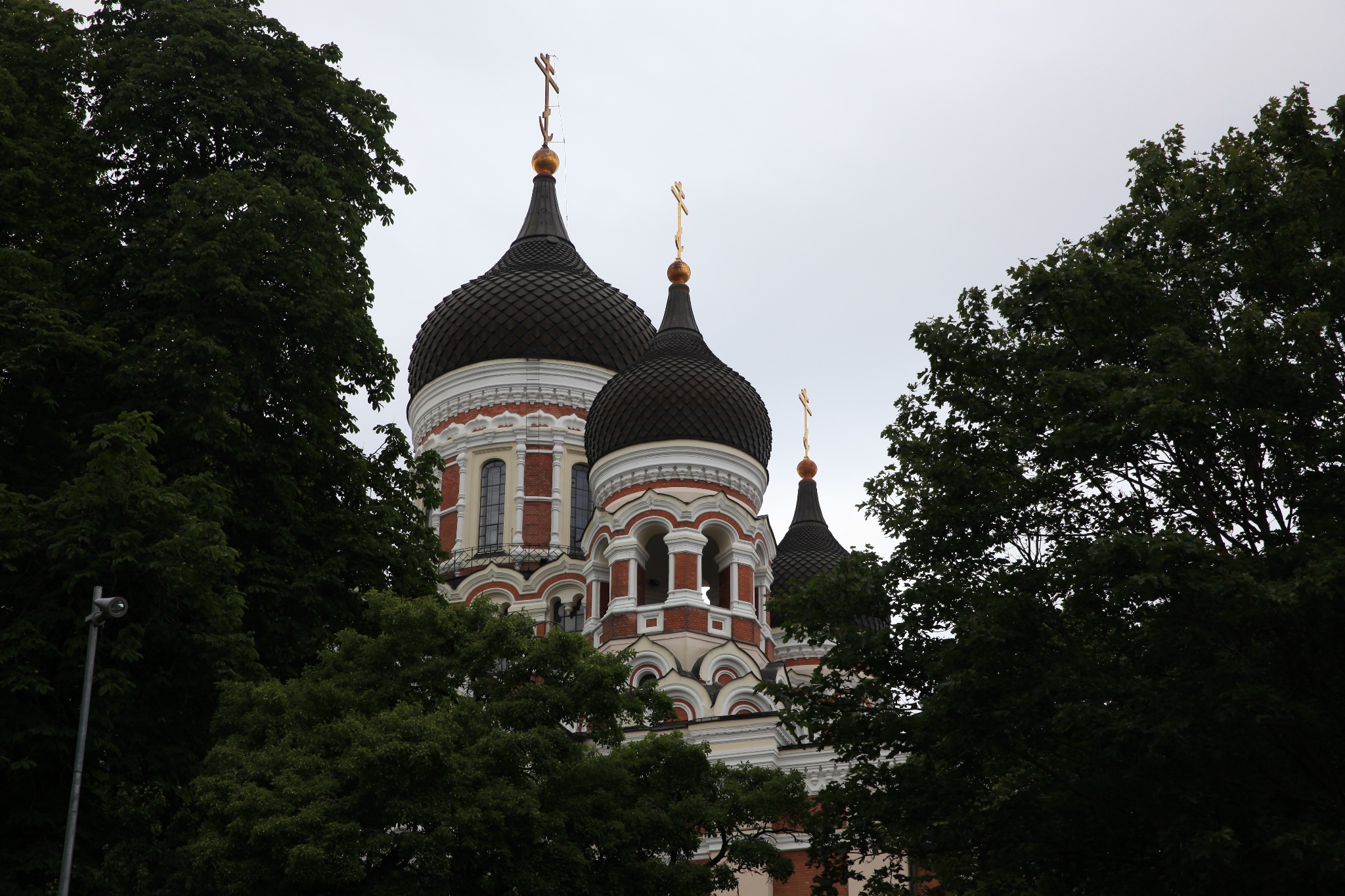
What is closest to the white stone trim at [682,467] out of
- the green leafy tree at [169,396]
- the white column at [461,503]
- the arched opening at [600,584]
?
the arched opening at [600,584]

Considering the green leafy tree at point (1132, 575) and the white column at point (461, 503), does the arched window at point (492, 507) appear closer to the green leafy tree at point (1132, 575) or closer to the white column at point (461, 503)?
the white column at point (461, 503)

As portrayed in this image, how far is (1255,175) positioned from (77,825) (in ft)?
42.2

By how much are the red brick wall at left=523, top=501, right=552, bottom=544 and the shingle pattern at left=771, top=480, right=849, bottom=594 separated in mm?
5276

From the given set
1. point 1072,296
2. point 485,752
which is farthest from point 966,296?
point 485,752

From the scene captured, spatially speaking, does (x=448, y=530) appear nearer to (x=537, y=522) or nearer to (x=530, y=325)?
(x=537, y=522)

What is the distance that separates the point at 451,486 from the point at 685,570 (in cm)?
823

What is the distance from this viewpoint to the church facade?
96.8 feet

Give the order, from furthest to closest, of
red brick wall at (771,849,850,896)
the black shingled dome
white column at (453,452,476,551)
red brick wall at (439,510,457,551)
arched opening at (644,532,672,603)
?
1. the black shingled dome
2. red brick wall at (439,510,457,551)
3. white column at (453,452,476,551)
4. arched opening at (644,532,672,603)
5. red brick wall at (771,849,850,896)

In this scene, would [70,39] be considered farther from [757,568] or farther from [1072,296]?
[757,568]

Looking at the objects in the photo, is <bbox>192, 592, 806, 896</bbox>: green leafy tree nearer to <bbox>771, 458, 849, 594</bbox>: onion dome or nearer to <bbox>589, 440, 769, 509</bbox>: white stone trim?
<bbox>589, 440, 769, 509</bbox>: white stone trim

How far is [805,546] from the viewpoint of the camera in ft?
124

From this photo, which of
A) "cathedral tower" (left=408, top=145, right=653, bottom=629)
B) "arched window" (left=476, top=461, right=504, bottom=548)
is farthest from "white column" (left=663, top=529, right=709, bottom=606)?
"arched window" (left=476, top=461, right=504, bottom=548)

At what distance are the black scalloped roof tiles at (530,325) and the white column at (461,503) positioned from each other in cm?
272

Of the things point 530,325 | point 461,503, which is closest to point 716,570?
point 461,503
